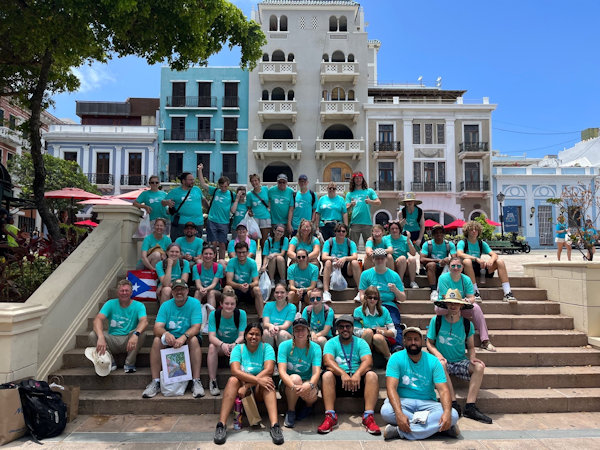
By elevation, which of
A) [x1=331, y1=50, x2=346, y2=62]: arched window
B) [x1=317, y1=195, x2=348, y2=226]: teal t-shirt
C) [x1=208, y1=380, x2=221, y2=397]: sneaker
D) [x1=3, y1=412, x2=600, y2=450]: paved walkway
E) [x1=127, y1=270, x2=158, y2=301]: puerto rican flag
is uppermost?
[x1=331, y1=50, x2=346, y2=62]: arched window

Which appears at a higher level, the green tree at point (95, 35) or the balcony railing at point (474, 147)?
the balcony railing at point (474, 147)

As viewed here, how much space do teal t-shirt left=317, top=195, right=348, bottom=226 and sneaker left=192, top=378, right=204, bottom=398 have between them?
4.05 m

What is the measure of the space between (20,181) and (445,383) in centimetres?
2732

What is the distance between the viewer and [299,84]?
106 ft

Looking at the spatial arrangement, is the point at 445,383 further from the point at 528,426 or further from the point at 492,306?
the point at 492,306

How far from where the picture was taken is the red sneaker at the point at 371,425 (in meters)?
4.45

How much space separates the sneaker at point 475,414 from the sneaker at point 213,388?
119 inches

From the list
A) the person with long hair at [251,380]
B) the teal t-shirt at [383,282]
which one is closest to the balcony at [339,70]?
the teal t-shirt at [383,282]

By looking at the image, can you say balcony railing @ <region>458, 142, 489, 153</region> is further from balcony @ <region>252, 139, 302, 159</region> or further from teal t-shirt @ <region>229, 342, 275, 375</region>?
teal t-shirt @ <region>229, 342, 275, 375</region>

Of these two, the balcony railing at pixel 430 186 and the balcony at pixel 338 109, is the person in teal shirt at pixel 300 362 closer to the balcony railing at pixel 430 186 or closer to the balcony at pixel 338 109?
the balcony at pixel 338 109

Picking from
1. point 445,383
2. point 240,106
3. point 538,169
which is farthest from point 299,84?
Result: point 445,383

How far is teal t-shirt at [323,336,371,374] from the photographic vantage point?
4965 mm

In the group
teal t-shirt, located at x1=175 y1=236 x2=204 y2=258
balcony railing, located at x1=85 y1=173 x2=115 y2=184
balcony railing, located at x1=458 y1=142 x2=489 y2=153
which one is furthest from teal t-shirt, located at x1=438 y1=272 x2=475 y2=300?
balcony railing, located at x1=85 y1=173 x2=115 y2=184

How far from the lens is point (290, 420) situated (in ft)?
15.2
